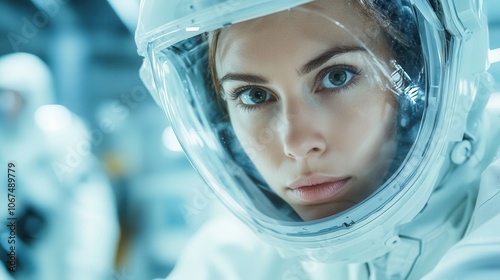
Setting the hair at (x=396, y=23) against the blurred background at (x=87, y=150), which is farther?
the blurred background at (x=87, y=150)

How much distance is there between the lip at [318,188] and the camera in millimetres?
901

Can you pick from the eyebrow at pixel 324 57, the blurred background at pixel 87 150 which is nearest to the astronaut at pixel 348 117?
the eyebrow at pixel 324 57

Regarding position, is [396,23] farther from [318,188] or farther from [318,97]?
[318,188]

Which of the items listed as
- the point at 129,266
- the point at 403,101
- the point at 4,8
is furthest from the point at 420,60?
the point at 4,8

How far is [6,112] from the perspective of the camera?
1.69m

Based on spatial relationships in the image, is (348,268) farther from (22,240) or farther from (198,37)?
(22,240)

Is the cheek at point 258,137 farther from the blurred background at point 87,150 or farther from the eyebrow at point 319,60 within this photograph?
the blurred background at point 87,150

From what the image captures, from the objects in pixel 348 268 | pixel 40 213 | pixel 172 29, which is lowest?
pixel 348 268

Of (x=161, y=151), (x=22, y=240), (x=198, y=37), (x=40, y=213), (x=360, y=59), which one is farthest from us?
(x=161, y=151)

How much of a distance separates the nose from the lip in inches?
3.0

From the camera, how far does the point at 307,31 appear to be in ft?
2.72

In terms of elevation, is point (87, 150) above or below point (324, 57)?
above

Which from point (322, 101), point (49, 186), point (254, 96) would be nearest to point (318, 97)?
point (322, 101)

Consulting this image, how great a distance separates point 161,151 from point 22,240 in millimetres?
561
